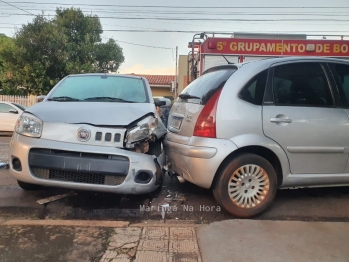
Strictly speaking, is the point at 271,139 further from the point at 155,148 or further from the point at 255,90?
the point at 155,148

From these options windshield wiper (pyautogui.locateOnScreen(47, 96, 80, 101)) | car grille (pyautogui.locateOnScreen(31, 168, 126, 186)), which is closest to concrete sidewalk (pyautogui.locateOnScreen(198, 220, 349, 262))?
car grille (pyautogui.locateOnScreen(31, 168, 126, 186))

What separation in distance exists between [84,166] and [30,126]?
792 millimetres

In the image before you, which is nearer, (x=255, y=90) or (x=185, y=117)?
(x=255, y=90)

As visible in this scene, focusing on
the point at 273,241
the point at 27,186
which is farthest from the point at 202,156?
the point at 27,186

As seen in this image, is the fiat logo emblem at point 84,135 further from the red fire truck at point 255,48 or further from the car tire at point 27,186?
the red fire truck at point 255,48

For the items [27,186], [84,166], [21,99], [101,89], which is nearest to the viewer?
[84,166]

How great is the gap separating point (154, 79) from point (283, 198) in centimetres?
2839

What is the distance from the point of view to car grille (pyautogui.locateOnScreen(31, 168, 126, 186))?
347 cm

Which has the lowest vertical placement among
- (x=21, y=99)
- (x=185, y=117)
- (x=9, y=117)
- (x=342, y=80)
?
(x=9, y=117)

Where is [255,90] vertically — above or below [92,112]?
above

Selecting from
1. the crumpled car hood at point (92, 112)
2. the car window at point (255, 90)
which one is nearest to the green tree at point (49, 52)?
the crumpled car hood at point (92, 112)

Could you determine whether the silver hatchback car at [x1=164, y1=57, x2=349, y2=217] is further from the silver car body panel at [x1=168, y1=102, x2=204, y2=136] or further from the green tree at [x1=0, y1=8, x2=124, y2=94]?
the green tree at [x1=0, y1=8, x2=124, y2=94]

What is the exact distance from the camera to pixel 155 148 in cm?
397

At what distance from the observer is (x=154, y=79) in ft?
105
